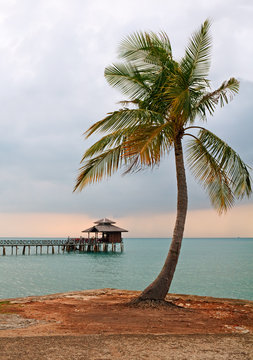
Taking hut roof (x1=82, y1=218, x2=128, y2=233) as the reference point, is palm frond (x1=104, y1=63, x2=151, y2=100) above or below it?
above

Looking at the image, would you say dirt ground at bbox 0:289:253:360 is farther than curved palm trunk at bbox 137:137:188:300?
No

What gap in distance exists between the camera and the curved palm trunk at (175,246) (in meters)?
9.84

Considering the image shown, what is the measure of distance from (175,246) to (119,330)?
3510 millimetres

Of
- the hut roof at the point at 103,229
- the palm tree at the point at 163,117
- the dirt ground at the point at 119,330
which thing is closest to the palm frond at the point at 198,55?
the palm tree at the point at 163,117

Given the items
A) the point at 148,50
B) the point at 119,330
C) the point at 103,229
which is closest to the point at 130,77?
the point at 148,50

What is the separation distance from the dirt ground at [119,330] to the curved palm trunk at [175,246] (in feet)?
1.67

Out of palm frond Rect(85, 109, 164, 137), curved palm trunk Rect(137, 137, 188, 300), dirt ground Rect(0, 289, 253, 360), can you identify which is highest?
palm frond Rect(85, 109, 164, 137)

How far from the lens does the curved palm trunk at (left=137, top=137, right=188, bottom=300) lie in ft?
32.3

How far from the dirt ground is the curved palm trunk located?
510 millimetres

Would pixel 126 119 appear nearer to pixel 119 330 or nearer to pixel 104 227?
pixel 119 330

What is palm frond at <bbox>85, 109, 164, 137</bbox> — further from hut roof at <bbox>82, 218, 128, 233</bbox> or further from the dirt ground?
hut roof at <bbox>82, 218, 128, 233</bbox>

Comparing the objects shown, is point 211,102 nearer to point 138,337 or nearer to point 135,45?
point 135,45

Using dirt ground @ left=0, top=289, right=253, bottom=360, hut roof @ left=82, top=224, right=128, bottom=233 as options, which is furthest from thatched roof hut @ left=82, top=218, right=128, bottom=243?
dirt ground @ left=0, top=289, right=253, bottom=360

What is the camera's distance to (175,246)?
10062 mm
